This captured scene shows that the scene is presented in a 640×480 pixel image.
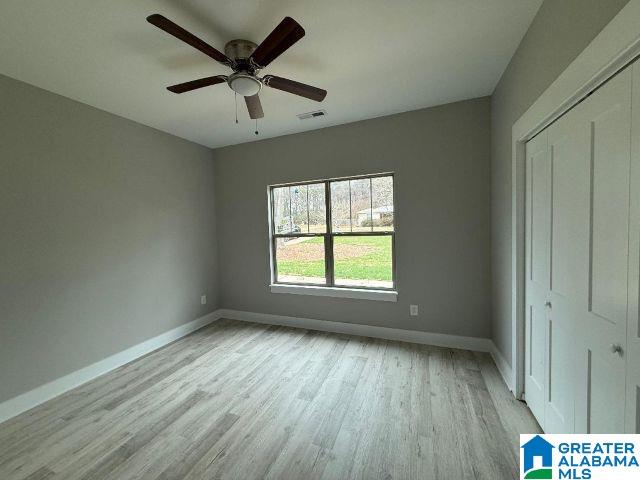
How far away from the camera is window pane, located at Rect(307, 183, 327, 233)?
11.4 feet

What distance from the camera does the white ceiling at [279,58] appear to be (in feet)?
4.90

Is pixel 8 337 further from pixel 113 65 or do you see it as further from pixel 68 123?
pixel 113 65

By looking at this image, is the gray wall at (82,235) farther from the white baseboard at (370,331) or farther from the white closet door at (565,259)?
the white closet door at (565,259)

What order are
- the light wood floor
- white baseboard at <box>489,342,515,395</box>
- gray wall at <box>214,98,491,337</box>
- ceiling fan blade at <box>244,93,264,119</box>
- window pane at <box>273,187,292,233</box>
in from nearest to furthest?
the light wood floor < ceiling fan blade at <box>244,93,264,119</box> < white baseboard at <box>489,342,515,395</box> < gray wall at <box>214,98,491,337</box> < window pane at <box>273,187,292,233</box>

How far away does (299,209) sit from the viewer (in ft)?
12.0

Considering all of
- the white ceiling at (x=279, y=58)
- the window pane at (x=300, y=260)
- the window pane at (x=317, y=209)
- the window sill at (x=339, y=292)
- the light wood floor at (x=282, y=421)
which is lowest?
the light wood floor at (x=282, y=421)

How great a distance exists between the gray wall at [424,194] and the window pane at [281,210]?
177 mm

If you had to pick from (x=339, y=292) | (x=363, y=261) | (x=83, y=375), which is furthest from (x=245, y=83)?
(x=83, y=375)

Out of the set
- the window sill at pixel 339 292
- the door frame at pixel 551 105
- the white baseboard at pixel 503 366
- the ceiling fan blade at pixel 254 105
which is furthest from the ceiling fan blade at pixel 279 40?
the white baseboard at pixel 503 366

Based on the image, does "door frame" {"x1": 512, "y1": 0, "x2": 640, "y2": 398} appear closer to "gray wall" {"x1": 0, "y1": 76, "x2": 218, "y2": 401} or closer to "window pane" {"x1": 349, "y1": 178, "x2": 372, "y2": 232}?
"window pane" {"x1": 349, "y1": 178, "x2": 372, "y2": 232}

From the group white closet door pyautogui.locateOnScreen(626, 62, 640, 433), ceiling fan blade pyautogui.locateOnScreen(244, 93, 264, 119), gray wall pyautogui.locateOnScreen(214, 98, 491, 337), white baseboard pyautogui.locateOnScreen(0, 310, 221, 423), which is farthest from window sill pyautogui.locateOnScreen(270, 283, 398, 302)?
ceiling fan blade pyautogui.locateOnScreen(244, 93, 264, 119)

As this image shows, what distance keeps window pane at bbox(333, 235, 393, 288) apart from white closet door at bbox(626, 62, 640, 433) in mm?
2207

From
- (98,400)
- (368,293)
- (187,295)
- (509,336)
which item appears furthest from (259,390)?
(509,336)

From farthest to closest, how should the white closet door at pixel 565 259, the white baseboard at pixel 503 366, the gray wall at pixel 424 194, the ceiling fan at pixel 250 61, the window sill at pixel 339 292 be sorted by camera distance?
the window sill at pixel 339 292 → the gray wall at pixel 424 194 → the white baseboard at pixel 503 366 → the ceiling fan at pixel 250 61 → the white closet door at pixel 565 259
